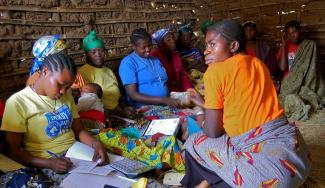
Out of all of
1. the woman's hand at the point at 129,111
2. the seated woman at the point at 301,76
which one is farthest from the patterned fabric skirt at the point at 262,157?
Result: the seated woman at the point at 301,76

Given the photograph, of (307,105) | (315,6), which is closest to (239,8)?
(315,6)

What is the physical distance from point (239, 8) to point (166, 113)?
3.00m

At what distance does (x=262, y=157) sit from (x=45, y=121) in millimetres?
1252

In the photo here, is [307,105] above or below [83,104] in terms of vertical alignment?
below

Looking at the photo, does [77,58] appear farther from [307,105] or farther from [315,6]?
[315,6]

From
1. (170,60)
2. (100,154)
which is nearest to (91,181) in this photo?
(100,154)

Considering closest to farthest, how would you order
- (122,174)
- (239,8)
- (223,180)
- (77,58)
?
(223,180)
(122,174)
(77,58)
(239,8)

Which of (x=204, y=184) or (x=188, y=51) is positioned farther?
(x=188, y=51)

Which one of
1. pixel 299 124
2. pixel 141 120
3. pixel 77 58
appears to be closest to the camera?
pixel 141 120

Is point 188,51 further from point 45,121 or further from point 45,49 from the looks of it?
point 45,121

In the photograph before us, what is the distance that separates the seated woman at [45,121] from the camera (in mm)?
1881

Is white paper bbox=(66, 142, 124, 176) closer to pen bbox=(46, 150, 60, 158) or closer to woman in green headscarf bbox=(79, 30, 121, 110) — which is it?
pen bbox=(46, 150, 60, 158)

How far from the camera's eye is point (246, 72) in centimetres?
169

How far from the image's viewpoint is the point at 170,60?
383 cm
